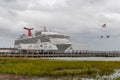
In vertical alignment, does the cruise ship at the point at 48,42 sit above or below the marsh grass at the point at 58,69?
above

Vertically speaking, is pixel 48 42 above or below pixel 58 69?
above

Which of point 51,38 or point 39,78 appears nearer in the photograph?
point 39,78

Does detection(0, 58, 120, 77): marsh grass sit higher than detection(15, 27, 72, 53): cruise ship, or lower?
lower

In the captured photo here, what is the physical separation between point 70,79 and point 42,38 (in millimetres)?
121413

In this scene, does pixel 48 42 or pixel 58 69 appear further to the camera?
pixel 48 42

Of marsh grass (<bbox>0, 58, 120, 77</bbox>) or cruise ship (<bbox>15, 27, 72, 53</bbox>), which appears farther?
cruise ship (<bbox>15, 27, 72, 53</bbox>)

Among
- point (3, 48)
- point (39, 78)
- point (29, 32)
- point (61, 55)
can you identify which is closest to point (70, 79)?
point (39, 78)

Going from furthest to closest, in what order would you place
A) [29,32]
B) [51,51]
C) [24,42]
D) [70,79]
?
[29,32], [24,42], [51,51], [70,79]

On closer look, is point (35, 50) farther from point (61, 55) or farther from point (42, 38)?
point (61, 55)

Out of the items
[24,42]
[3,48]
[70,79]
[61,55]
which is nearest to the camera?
[70,79]

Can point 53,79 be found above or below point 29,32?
below

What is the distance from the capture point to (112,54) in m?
151

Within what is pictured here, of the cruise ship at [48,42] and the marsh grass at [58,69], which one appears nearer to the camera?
the marsh grass at [58,69]

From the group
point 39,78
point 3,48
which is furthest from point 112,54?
point 39,78
